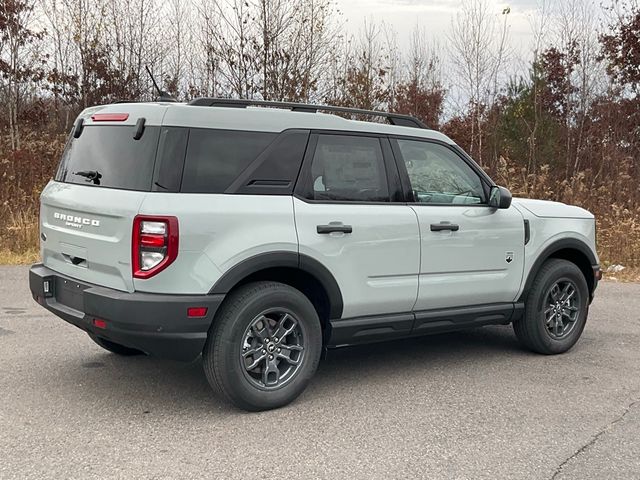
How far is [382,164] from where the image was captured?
16.1ft

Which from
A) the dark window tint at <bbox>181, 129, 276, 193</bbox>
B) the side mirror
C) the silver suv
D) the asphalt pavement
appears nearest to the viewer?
A: the asphalt pavement

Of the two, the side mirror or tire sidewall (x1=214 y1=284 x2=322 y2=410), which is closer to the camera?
tire sidewall (x1=214 y1=284 x2=322 y2=410)

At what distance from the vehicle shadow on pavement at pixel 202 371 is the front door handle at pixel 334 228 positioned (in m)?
1.14

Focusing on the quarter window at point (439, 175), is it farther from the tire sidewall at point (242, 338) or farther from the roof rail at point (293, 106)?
the tire sidewall at point (242, 338)

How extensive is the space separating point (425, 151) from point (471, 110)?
1407 centimetres

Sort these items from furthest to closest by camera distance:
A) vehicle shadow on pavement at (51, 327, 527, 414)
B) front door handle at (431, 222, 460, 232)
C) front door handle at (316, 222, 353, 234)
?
front door handle at (431, 222, 460, 232) → vehicle shadow on pavement at (51, 327, 527, 414) → front door handle at (316, 222, 353, 234)

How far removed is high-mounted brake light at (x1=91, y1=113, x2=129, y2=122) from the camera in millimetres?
4312

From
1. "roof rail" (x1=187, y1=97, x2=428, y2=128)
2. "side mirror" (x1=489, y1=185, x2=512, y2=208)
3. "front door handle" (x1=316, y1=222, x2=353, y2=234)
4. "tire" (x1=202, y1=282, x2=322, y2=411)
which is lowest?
"tire" (x1=202, y1=282, x2=322, y2=411)

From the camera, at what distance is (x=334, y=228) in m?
4.46

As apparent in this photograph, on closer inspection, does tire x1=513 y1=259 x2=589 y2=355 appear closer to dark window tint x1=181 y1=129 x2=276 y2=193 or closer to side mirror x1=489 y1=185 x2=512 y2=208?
side mirror x1=489 y1=185 x2=512 y2=208

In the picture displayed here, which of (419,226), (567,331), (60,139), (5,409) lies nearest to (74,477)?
(5,409)

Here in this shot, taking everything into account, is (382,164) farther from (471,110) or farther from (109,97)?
(471,110)

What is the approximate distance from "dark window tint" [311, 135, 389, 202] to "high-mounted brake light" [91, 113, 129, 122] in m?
1.24

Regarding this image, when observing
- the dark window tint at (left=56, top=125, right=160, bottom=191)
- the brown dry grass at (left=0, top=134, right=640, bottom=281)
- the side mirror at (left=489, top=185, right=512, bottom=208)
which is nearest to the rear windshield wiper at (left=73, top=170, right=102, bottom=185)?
the dark window tint at (left=56, top=125, right=160, bottom=191)
